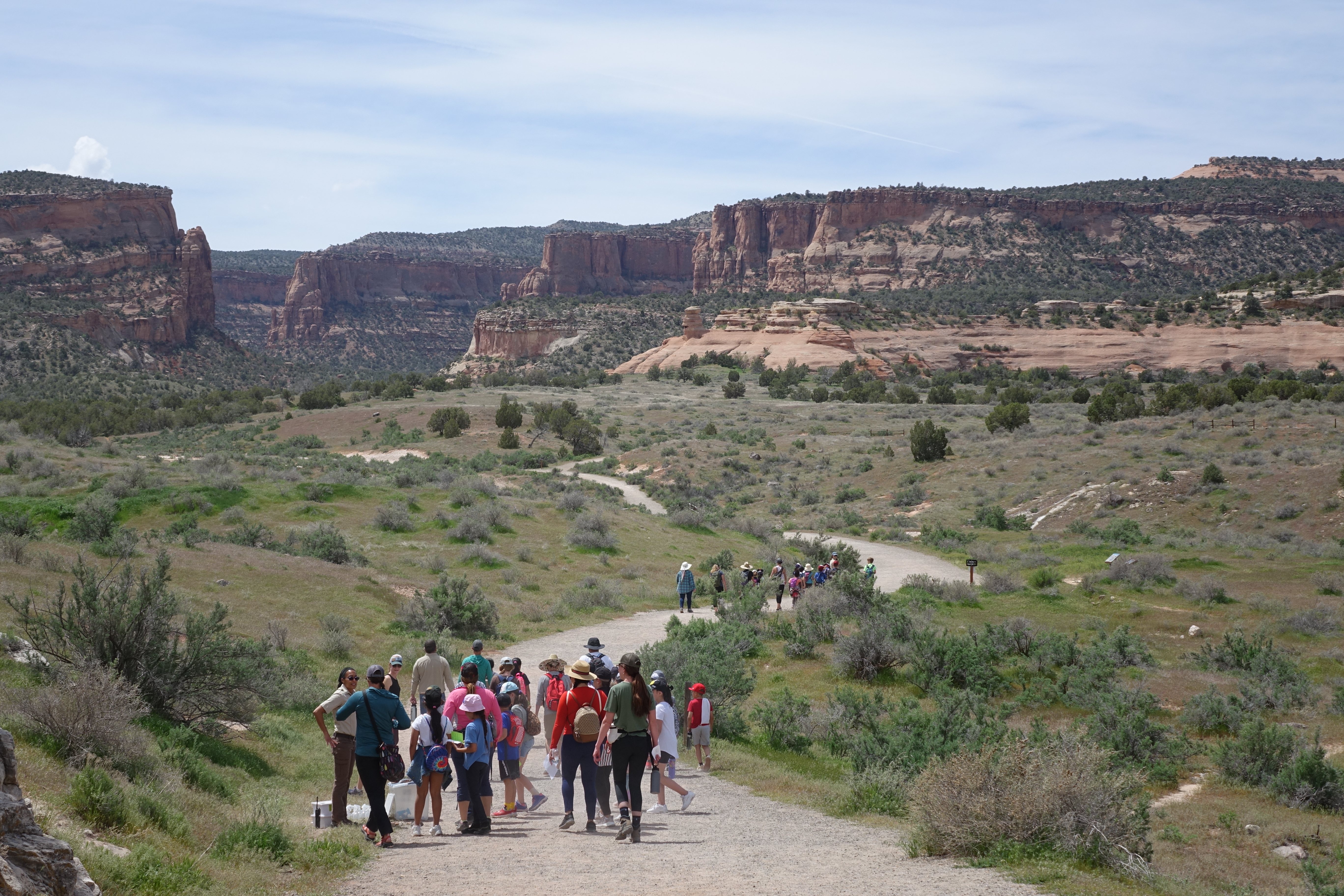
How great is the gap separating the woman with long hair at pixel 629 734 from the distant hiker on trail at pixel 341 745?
208cm

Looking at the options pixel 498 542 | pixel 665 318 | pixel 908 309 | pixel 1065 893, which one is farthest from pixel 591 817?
pixel 665 318

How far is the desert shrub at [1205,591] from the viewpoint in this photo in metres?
22.4

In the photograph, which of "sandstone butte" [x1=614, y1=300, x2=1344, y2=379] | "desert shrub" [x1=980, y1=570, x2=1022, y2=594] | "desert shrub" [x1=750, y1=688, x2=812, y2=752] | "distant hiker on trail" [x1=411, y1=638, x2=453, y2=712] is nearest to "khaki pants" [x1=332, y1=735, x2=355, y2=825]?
"distant hiker on trail" [x1=411, y1=638, x2=453, y2=712]

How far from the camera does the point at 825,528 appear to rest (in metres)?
37.2

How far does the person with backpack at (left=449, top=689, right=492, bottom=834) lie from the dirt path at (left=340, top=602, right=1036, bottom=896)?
6.2 inches

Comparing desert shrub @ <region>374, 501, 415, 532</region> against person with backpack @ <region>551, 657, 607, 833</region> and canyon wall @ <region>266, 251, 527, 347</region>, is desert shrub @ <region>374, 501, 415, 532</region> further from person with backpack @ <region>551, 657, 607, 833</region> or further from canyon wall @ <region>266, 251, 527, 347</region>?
canyon wall @ <region>266, 251, 527, 347</region>

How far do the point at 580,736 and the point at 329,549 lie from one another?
16026 millimetres

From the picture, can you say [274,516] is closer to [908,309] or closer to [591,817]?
[591,817]

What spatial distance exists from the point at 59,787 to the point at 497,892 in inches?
125

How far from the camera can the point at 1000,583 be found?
25.0 metres

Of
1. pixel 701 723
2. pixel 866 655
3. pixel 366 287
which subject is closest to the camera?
pixel 701 723

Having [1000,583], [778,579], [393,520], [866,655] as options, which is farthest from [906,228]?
[866,655]

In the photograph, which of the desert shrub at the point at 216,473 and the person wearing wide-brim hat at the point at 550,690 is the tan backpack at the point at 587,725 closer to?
the person wearing wide-brim hat at the point at 550,690

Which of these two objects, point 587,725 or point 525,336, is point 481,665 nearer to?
point 587,725
